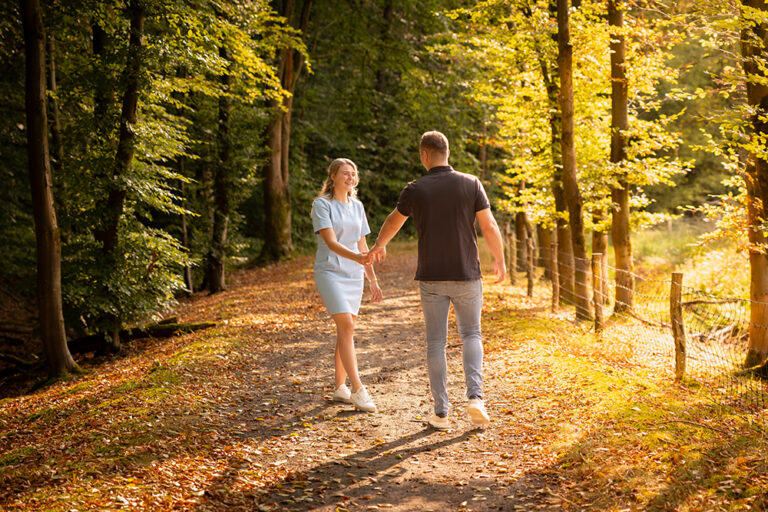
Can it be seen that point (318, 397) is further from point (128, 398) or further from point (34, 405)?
point (34, 405)

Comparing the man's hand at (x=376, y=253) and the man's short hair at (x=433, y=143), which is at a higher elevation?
the man's short hair at (x=433, y=143)

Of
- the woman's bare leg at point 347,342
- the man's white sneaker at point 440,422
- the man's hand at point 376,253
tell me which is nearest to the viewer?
the man's white sneaker at point 440,422

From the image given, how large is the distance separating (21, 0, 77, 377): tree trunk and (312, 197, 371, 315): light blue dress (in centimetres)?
512

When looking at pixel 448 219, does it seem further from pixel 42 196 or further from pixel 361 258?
pixel 42 196

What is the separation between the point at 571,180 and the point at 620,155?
1.50 m

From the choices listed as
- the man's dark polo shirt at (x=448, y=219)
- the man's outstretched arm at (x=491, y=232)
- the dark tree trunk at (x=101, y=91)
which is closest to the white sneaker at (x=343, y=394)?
the man's dark polo shirt at (x=448, y=219)

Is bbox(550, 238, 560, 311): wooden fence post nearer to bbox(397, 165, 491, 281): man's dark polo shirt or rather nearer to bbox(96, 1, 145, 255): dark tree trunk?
bbox(397, 165, 491, 281): man's dark polo shirt

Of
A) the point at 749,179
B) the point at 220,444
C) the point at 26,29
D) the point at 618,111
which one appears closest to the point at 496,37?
the point at 618,111

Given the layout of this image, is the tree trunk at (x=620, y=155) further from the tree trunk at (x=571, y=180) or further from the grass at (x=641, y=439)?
the grass at (x=641, y=439)

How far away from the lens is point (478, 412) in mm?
5254

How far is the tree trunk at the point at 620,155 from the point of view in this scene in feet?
36.7

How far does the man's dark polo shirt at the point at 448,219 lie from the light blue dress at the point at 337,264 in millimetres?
907

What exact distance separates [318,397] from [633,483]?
3558 millimetres

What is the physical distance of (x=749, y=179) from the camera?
300 inches
